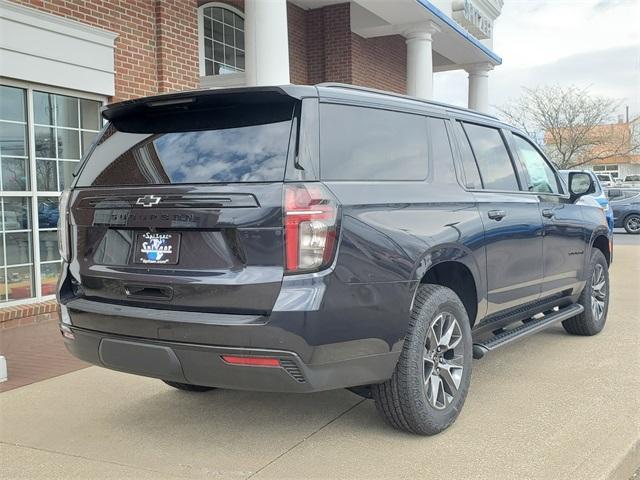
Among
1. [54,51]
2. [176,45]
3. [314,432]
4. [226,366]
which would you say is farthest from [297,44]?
[226,366]

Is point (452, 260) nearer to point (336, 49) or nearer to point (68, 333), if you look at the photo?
point (68, 333)

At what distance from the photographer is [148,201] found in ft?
11.3

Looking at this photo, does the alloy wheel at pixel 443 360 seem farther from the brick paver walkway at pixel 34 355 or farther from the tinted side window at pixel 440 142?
the brick paver walkway at pixel 34 355

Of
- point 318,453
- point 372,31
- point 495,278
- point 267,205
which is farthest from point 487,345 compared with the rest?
point 372,31

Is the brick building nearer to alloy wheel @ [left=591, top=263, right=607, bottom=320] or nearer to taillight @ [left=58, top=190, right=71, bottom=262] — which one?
taillight @ [left=58, top=190, right=71, bottom=262]

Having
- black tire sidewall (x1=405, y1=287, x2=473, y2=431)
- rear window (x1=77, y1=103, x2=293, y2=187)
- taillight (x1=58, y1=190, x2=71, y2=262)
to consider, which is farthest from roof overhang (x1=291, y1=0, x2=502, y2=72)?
taillight (x1=58, y1=190, x2=71, y2=262)

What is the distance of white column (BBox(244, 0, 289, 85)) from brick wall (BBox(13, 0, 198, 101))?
1.05 m

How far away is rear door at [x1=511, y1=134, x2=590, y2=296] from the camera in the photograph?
210 inches

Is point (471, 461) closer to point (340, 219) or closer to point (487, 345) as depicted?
point (487, 345)

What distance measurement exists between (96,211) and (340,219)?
4.56 ft

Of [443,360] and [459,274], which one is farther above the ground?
[459,274]

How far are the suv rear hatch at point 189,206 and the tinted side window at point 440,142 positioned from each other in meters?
1.24

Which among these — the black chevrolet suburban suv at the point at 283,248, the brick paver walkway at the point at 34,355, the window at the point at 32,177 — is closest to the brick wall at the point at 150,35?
the window at the point at 32,177

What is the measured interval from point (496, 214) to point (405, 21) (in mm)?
8781
